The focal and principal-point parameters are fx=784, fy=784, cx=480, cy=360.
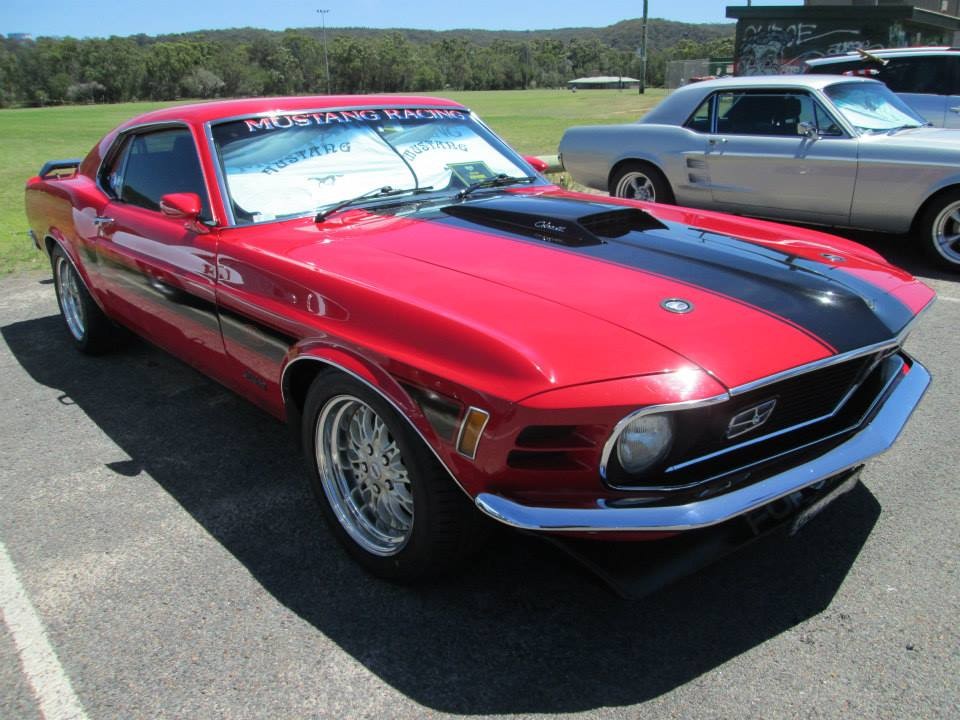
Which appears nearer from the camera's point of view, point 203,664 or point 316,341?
point 203,664

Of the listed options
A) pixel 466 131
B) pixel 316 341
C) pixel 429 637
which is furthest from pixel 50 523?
pixel 466 131

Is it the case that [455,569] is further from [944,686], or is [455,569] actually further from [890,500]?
[890,500]

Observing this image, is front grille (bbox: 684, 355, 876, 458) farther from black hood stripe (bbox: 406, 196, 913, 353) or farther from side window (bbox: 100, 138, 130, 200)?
side window (bbox: 100, 138, 130, 200)

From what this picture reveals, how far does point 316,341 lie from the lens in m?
2.50

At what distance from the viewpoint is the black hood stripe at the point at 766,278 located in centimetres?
227

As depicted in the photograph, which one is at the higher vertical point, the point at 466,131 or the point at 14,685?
the point at 466,131

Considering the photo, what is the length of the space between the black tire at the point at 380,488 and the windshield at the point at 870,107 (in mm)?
5657

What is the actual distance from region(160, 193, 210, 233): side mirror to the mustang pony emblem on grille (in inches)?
84.8

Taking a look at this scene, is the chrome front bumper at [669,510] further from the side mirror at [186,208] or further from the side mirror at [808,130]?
the side mirror at [808,130]

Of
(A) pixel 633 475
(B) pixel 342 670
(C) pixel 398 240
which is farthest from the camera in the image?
(C) pixel 398 240

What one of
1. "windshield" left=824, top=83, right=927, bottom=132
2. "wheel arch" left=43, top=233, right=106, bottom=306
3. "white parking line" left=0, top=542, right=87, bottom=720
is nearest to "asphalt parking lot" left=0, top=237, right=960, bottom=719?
"white parking line" left=0, top=542, right=87, bottom=720

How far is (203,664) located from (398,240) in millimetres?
1515

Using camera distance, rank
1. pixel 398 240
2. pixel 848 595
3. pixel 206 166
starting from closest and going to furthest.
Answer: pixel 848 595 → pixel 398 240 → pixel 206 166

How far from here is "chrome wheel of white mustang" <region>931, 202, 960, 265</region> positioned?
19.8ft
